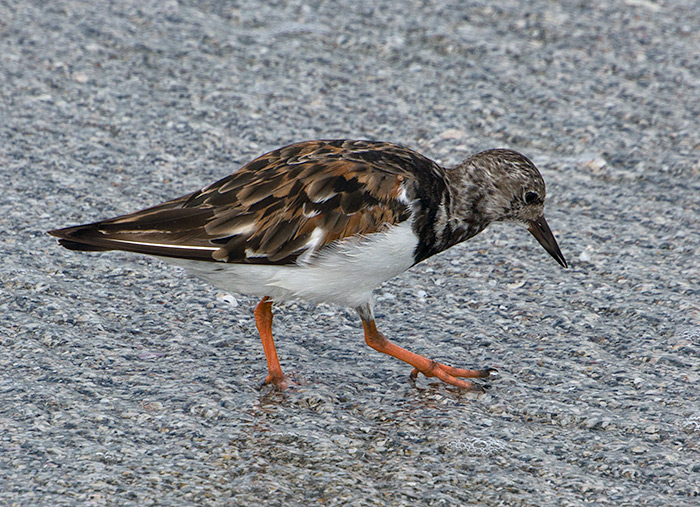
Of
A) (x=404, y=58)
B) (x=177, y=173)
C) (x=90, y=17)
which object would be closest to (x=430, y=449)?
(x=177, y=173)

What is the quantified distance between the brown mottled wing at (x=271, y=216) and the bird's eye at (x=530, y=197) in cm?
65

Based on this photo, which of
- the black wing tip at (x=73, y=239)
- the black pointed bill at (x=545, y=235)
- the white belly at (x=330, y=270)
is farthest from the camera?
the black pointed bill at (x=545, y=235)

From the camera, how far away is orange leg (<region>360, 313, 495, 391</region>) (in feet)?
14.5

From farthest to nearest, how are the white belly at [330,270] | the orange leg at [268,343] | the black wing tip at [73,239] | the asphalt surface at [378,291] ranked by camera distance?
the orange leg at [268,343]
the white belly at [330,270]
the black wing tip at [73,239]
the asphalt surface at [378,291]

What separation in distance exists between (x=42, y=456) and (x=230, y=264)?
42.5 inches

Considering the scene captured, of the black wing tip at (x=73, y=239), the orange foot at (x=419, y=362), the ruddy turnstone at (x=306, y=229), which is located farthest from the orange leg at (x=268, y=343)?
the black wing tip at (x=73, y=239)

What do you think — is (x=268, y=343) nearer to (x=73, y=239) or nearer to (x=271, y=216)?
(x=271, y=216)

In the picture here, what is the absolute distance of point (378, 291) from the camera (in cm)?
519

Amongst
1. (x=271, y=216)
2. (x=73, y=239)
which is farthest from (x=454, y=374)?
(x=73, y=239)

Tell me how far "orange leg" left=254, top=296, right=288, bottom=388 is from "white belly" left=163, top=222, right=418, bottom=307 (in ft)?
0.73

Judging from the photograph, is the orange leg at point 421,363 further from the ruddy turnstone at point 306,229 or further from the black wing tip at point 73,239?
the black wing tip at point 73,239

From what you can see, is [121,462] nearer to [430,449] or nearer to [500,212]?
[430,449]

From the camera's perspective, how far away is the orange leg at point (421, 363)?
4414 mm

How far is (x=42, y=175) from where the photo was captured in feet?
19.4
